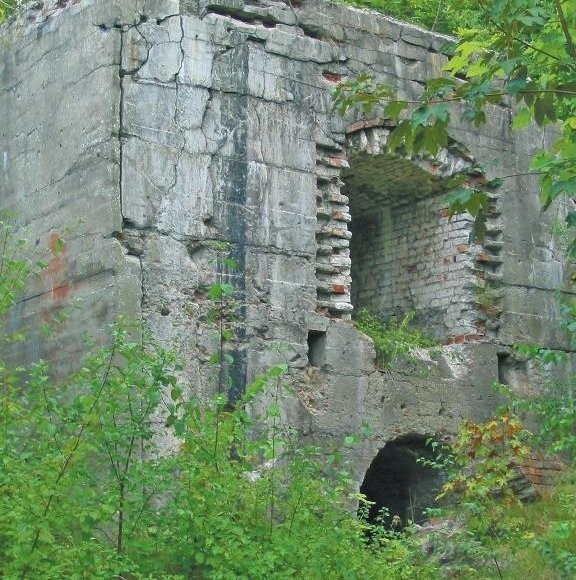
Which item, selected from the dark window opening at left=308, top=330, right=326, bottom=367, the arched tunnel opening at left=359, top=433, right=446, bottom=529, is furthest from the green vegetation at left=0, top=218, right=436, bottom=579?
the arched tunnel opening at left=359, top=433, right=446, bottom=529

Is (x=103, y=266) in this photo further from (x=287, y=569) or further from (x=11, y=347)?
(x=287, y=569)

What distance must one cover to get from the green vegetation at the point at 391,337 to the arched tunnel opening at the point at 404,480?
0.61 m

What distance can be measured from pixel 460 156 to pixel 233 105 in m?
2.17

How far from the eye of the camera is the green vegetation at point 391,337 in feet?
31.3

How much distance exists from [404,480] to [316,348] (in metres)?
1.57

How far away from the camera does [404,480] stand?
10.2 metres

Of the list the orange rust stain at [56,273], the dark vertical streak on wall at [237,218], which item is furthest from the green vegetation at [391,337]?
the orange rust stain at [56,273]

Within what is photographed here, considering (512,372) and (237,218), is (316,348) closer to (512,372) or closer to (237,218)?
(237,218)

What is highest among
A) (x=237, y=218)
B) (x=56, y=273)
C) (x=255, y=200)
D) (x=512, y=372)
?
(x=255, y=200)

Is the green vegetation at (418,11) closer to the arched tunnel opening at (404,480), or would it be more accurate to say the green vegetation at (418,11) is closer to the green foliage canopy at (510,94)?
the arched tunnel opening at (404,480)

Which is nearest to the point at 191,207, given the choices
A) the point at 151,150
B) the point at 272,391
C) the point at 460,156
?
the point at 151,150

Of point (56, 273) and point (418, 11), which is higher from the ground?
point (418, 11)

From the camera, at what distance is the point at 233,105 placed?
912 cm

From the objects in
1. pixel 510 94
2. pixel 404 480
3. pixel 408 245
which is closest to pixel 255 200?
pixel 408 245
